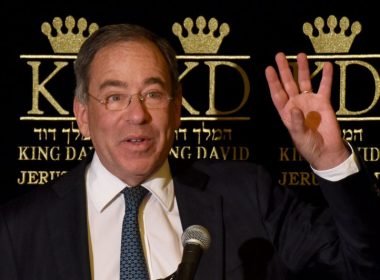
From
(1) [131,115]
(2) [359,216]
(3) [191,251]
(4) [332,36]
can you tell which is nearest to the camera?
(3) [191,251]

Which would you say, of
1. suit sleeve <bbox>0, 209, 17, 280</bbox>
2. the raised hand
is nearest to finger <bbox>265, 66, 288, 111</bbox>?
the raised hand

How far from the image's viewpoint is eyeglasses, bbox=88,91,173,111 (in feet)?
8.02

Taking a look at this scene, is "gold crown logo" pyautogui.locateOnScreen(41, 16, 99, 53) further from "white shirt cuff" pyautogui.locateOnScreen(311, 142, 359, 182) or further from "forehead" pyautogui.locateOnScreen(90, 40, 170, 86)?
"white shirt cuff" pyautogui.locateOnScreen(311, 142, 359, 182)

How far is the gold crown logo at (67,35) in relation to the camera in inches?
126

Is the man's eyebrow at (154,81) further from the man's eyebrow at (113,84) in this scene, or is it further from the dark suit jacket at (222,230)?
the dark suit jacket at (222,230)

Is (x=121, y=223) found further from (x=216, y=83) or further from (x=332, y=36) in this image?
(x=332, y=36)

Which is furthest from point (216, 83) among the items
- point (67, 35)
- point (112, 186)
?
point (112, 186)

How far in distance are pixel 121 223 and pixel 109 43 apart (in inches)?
19.9

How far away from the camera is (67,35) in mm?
3215

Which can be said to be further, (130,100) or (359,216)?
(130,100)

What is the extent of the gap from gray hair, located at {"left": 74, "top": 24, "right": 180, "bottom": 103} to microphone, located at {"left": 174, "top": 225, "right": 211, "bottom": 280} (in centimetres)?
81

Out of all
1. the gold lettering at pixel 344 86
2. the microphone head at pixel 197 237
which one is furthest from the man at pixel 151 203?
the gold lettering at pixel 344 86

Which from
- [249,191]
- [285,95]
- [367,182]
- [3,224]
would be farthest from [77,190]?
[367,182]

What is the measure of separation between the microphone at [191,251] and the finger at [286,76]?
0.63 meters
